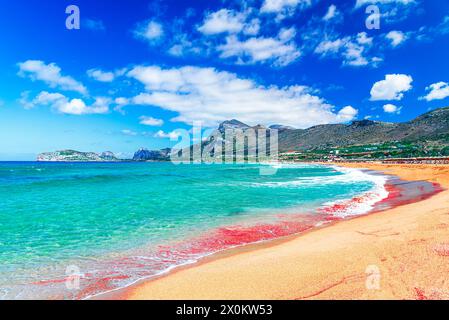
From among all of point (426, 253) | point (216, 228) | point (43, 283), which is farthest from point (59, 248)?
point (426, 253)

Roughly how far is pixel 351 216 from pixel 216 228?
293 inches

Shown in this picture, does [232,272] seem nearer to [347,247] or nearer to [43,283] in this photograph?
[347,247]

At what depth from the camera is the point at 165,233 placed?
1194 cm

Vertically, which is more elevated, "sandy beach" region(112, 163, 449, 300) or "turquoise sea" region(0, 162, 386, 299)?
"sandy beach" region(112, 163, 449, 300)

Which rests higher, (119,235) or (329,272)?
(329,272)

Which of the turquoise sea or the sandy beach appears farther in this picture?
the turquoise sea

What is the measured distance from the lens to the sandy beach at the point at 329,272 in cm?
510

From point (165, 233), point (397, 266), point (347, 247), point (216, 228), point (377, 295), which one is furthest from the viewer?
point (216, 228)

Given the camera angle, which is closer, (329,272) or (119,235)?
(329,272)

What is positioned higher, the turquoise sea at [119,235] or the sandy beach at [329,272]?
the sandy beach at [329,272]

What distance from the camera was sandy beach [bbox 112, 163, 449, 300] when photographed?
16.7ft

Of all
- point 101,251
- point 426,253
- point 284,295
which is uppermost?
point 426,253

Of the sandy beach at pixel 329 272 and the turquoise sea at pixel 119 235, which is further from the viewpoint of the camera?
the turquoise sea at pixel 119 235

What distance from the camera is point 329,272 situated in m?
6.05
